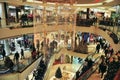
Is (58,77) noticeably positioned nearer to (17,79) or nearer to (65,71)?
(65,71)

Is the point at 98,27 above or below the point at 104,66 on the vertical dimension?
above

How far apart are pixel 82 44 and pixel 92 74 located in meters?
8.58

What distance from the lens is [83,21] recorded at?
18641 mm

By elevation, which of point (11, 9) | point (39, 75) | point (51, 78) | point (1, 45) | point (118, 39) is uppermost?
point (11, 9)

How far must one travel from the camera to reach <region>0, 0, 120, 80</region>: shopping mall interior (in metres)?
9.59

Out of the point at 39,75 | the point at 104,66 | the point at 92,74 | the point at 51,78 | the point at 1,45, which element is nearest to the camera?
the point at 104,66

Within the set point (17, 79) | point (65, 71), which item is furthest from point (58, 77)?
point (17, 79)

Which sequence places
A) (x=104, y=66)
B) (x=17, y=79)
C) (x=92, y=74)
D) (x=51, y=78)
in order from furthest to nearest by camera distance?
(x=51, y=78)
(x=17, y=79)
(x=92, y=74)
(x=104, y=66)

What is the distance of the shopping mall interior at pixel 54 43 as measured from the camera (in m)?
9.59

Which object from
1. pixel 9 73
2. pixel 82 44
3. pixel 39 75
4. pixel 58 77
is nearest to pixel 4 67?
pixel 9 73

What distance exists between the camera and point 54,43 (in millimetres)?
16125

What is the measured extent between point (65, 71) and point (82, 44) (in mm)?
3695

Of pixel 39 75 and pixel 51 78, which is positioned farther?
pixel 51 78

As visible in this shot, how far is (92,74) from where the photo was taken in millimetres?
10195
